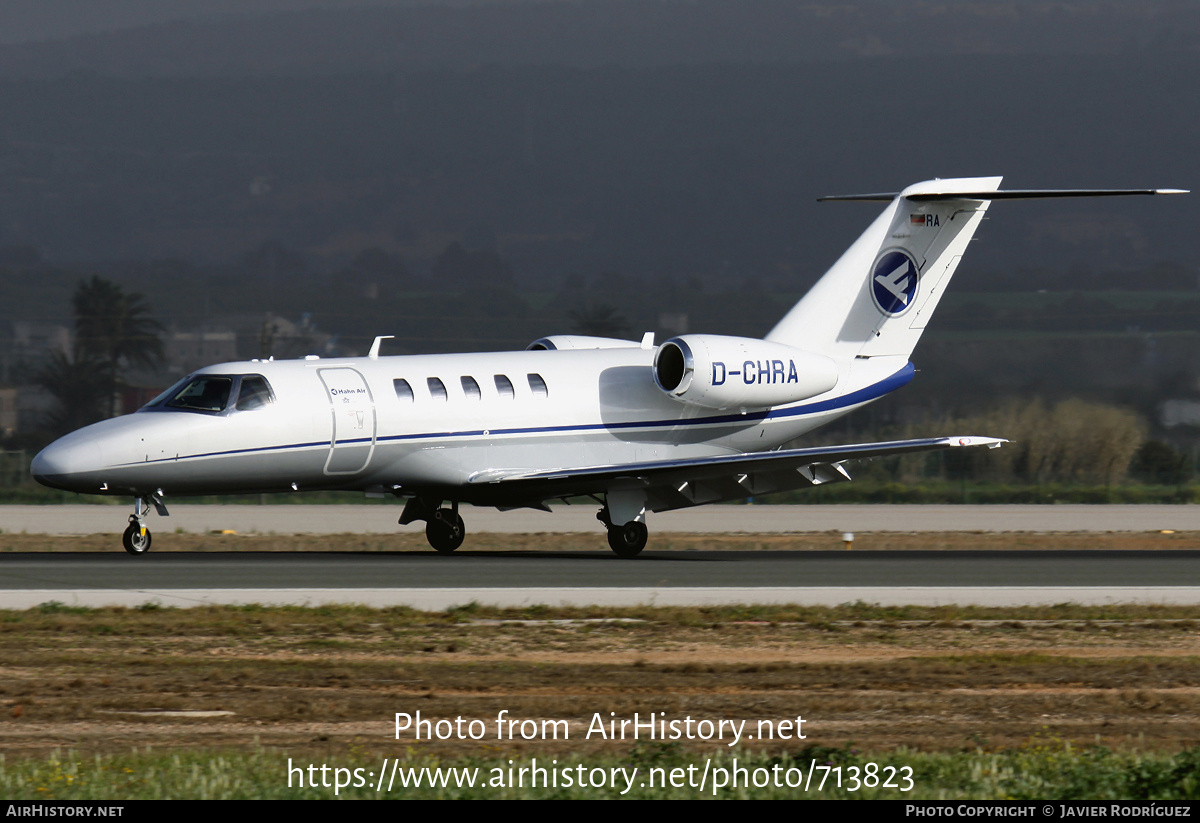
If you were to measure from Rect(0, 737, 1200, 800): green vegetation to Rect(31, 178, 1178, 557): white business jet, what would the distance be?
1399cm

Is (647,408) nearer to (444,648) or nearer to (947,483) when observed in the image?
(444,648)

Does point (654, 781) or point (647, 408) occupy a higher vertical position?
point (647, 408)

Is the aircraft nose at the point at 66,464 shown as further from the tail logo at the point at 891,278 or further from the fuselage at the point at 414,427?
the tail logo at the point at 891,278

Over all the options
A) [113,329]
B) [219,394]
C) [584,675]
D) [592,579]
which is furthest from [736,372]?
[113,329]

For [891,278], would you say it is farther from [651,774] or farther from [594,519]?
[651,774]

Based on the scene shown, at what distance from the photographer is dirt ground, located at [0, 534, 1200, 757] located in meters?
10.3

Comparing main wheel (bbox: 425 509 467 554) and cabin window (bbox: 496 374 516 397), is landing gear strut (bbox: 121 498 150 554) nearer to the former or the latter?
main wheel (bbox: 425 509 467 554)

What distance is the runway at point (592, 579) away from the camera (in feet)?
58.5

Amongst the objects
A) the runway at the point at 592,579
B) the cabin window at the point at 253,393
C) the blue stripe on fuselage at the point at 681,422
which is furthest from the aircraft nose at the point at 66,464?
the cabin window at the point at 253,393

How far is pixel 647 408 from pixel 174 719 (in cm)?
1624

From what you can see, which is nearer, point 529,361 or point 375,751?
point 375,751

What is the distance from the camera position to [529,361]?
85.3 feet

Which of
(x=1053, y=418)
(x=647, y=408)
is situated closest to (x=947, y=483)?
(x=1053, y=418)
